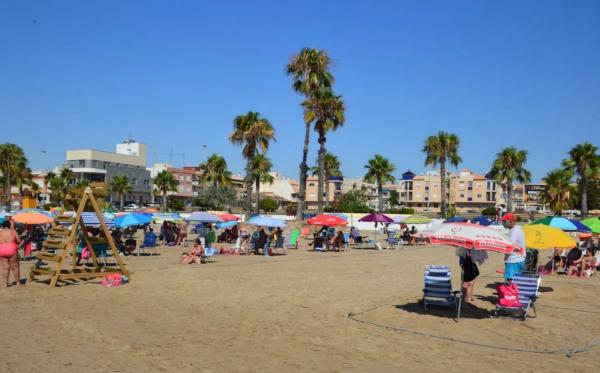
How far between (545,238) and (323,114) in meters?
30.3

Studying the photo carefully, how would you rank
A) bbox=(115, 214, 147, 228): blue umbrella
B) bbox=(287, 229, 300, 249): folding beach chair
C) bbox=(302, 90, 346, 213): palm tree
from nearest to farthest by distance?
bbox=(115, 214, 147, 228): blue umbrella, bbox=(287, 229, 300, 249): folding beach chair, bbox=(302, 90, 346, 213): palm tree

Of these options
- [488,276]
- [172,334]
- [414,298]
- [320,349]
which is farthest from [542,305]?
[172,334]

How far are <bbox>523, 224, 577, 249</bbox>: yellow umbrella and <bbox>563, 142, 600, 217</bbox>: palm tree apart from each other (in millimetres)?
46310

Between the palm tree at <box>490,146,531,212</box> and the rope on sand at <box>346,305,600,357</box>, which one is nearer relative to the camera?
the rope on sand at <box>346,305,600,357</box>

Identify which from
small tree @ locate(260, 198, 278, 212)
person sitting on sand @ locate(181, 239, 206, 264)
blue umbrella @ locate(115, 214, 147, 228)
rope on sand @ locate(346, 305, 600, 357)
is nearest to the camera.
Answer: rope on sand @ locate(346, 305, 600, 357)

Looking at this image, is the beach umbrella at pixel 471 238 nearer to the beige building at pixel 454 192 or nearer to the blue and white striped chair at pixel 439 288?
the blue and white striped chair at pixel 439 288

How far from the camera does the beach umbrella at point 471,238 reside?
8.77 m

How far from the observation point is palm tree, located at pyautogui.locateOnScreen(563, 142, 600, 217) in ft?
177

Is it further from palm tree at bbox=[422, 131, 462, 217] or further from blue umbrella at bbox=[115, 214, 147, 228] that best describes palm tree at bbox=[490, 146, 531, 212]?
blue umbrella at bbox=[115, 214, 147, 228]

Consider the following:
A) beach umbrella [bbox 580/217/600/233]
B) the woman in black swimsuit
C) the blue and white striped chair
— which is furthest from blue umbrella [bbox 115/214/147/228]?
beach umbrella [bbox 580/217/600/233]

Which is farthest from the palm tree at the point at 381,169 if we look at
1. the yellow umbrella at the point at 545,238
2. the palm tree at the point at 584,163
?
the yellow umbrella at the point at 545,238

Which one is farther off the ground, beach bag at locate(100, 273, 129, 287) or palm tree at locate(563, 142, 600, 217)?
palm tree at locate(563, 142, 600, 217)

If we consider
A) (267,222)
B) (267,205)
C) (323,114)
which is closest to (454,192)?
(267,205)

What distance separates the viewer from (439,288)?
9977mm
